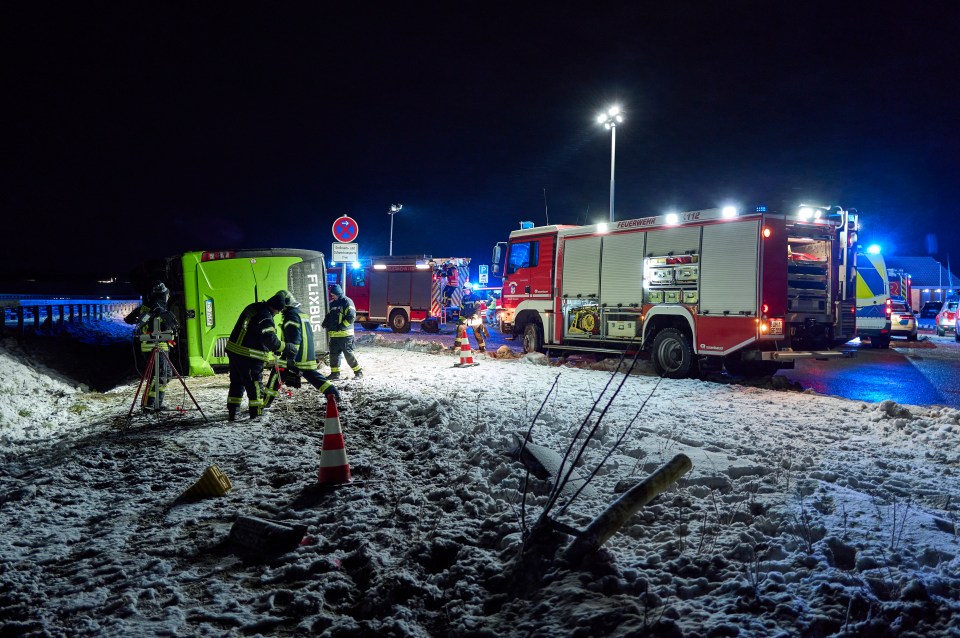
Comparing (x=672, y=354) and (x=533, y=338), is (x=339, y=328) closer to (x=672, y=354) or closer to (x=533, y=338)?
(x=533, y=338)

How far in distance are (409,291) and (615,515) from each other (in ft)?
69.7

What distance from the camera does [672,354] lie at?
39.0 feet

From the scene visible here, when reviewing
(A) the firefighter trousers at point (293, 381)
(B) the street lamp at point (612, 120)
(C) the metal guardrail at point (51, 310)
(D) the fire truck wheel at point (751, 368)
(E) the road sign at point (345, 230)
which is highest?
(B) the street lamp at point (612, 120)

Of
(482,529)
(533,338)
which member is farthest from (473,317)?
(482,529)

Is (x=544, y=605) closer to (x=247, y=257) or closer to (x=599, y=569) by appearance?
(x=599, y=569)

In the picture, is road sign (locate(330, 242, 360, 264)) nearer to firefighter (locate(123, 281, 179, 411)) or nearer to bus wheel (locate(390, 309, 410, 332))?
firefighter (locate(123, 281, 179, 411))

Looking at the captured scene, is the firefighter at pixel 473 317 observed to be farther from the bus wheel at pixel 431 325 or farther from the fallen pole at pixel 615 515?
the fallen pole at pixel 615 515

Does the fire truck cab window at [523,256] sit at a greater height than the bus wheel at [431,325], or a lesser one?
greater

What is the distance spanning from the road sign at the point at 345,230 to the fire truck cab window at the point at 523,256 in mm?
3831

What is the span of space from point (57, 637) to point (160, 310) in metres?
6.27

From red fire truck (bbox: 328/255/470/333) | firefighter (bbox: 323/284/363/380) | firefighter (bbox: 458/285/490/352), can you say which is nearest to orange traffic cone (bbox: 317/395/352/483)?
firefighter (bbox: 323/284/363/380)

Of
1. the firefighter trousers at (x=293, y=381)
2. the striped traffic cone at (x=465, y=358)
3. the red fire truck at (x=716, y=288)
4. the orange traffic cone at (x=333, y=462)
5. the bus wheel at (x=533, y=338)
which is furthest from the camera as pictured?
the bus wheel at (x=533, y=338)

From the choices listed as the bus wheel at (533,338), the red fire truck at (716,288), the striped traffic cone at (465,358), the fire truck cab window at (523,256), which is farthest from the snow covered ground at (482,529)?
the fire truck cab window at (523,256)

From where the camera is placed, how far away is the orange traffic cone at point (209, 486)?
5.15m
